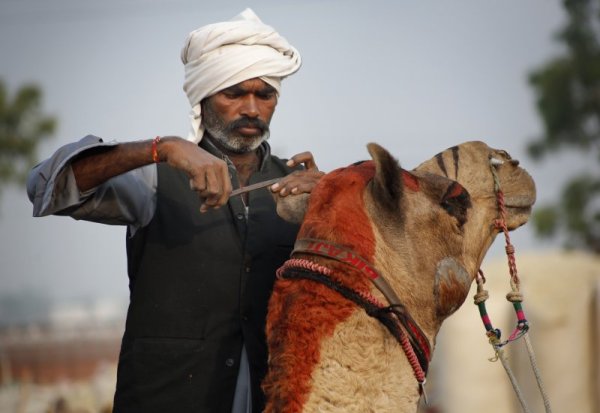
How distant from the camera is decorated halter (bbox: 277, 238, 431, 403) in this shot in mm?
3104

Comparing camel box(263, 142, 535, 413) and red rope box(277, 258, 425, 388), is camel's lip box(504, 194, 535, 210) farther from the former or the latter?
red rope box(277, 258, 425, 388)

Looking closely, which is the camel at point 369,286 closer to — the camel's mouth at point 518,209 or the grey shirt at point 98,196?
the camel's mouth at point 518,209

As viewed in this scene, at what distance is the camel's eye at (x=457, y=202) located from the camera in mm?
3359

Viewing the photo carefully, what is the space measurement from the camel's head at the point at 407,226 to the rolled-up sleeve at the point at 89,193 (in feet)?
2.48

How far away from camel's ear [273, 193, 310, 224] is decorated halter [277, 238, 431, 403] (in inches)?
13.7

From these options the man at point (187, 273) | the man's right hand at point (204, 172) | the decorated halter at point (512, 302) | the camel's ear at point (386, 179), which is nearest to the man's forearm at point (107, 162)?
the man at point (187, 273)

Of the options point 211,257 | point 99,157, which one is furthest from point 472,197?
point 99,157

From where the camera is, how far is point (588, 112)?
24.5 meters

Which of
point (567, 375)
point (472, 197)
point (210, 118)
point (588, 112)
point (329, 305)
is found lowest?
point (329, 305)

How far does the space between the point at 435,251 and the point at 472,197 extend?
0.34 m

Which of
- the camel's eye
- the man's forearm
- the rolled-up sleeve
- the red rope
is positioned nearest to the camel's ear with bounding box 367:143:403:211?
the camel's eye

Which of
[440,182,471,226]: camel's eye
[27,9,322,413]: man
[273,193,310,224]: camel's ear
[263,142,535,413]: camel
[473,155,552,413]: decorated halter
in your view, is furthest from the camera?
[27,9,322,413]: man

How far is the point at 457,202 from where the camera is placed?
134 inches

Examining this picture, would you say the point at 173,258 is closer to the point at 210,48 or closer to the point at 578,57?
the point at 210,48
